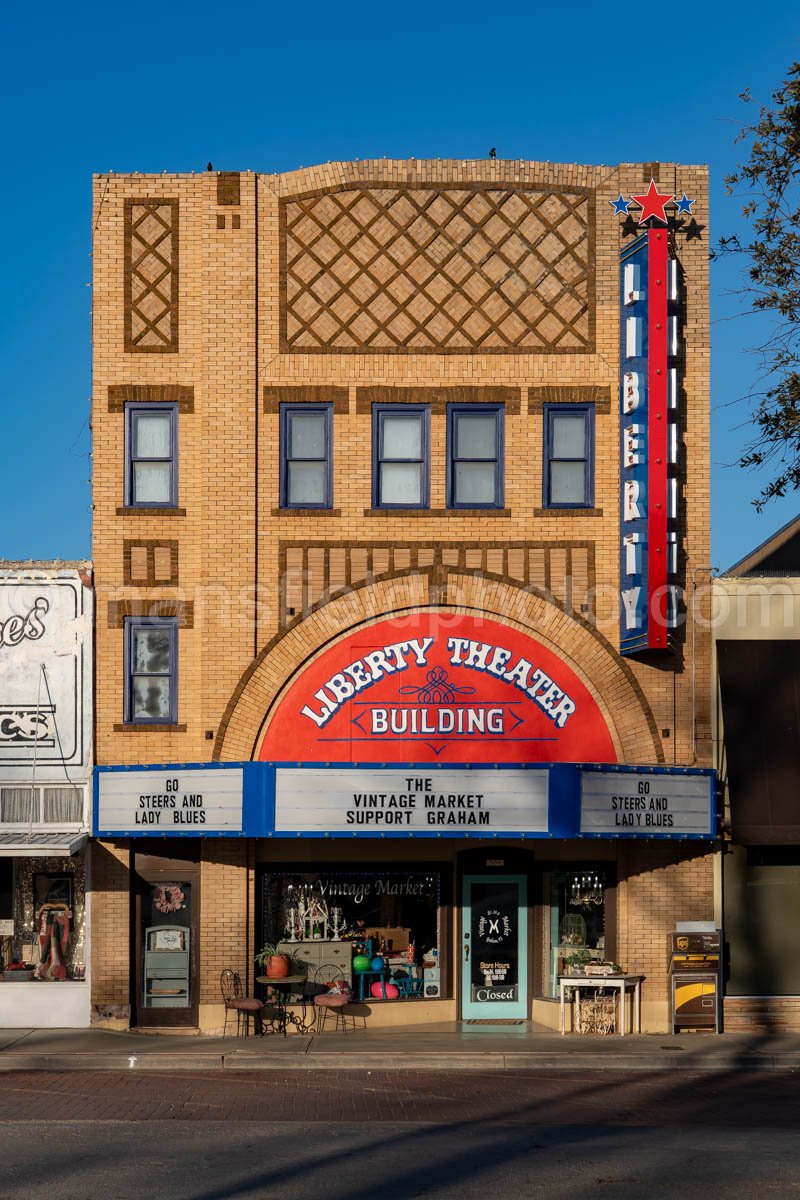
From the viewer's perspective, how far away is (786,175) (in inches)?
917

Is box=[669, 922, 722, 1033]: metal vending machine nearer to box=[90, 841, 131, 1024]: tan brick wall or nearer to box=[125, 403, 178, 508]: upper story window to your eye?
box=[90, 841, 131, 1024]: tan brick wall

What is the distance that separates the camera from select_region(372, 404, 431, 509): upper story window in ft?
80.7

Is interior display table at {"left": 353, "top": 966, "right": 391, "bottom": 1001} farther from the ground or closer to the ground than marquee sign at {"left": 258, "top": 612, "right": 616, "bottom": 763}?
closer to the ground

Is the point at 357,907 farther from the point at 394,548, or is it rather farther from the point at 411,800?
the point at 394,548

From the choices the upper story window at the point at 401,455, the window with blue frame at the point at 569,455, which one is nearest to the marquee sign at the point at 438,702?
the upper story window at the point at 401,455

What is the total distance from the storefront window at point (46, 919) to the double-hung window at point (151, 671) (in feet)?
8.63

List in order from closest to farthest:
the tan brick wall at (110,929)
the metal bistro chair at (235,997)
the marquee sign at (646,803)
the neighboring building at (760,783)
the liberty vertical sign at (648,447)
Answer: the marquee sign at (646,803) → the liberty vertical sign at (648,447) → the metal bistro chair at (235,997) → the neighboring building at (760,783) → the tan brick wall at (110,929)

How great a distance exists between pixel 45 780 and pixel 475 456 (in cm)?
875

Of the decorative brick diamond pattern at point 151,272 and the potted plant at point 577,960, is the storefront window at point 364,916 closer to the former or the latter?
the potted plant at point 577,960

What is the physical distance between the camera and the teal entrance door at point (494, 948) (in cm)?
2470

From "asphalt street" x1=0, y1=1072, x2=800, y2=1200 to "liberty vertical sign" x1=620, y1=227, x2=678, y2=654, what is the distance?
7.08 meters

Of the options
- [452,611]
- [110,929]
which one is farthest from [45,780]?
[452,611]

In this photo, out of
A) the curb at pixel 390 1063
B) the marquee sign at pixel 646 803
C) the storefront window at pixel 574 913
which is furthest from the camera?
the storefront window at pixel 574 913

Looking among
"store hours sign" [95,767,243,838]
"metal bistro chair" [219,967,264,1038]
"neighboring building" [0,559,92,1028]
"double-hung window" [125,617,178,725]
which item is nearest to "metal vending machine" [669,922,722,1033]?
"metal bistro chair" [219,967,264,1038]
